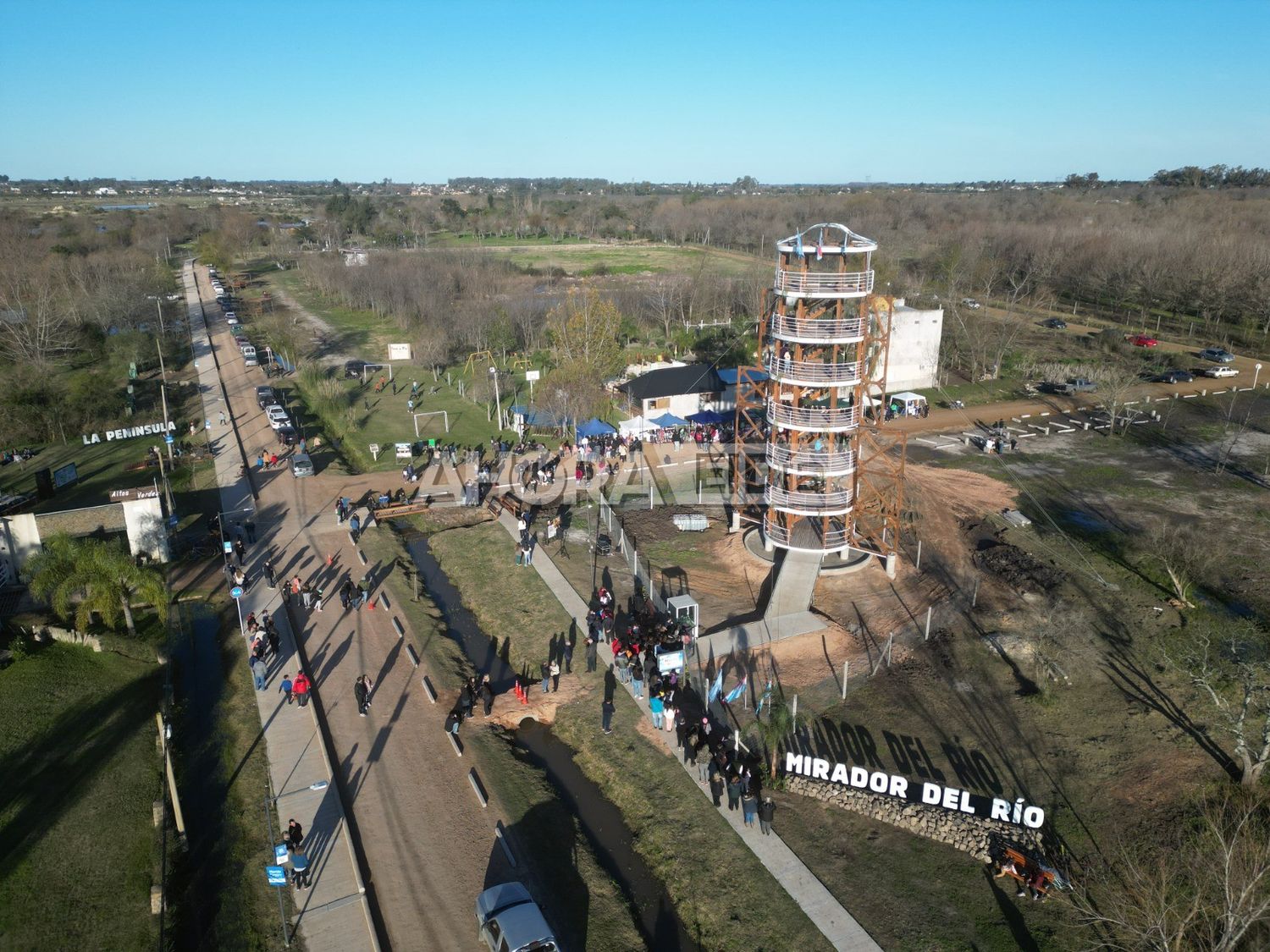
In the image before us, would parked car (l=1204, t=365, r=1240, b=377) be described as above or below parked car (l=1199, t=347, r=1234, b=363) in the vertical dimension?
below

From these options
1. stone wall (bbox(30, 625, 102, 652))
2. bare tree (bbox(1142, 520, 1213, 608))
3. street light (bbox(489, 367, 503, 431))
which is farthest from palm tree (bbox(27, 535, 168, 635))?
bare tree (bbox(1142, 520, 1213, 608))

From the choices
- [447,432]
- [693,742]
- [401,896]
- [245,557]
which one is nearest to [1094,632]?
[693,742]

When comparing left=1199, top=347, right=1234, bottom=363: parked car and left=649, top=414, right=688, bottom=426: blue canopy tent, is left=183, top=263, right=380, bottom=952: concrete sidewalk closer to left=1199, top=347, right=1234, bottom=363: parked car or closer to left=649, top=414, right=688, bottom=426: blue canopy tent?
left=649, top=414, right=688, bottom=426: blue canopy tent

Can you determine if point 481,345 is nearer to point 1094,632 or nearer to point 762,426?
point 762,426

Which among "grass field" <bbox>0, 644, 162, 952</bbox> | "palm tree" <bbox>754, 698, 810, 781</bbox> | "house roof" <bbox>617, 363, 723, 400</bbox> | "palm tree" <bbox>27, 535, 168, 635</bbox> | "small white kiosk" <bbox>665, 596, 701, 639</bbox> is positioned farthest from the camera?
"house roof" <bbox>617, 363, 723, 400</bbox>

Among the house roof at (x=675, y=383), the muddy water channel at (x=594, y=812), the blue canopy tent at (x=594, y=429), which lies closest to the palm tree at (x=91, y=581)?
the muddy water channel at (x=594, y=812)
